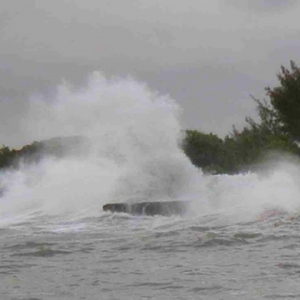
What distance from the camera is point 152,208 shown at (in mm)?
22641

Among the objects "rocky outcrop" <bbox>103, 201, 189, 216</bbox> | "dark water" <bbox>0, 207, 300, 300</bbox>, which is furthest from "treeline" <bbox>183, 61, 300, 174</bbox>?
"dark water" <bbox>0, 207, 300, 300</bbox>

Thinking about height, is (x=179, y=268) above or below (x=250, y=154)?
below

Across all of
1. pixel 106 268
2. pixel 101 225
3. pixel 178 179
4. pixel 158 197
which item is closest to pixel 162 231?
pixel 101 225

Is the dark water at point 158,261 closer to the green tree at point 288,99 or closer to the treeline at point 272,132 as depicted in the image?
the treeline at point 272,132

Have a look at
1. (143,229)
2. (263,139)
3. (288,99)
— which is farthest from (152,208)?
(263,139)

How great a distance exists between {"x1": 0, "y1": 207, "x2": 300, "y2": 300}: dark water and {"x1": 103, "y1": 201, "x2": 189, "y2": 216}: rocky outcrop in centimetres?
305

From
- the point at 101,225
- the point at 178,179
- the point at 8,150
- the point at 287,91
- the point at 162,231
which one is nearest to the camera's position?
the point at 162,231

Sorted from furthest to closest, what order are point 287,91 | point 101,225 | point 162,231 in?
1. point 287,91
2. point 101,225
3. point 162,231

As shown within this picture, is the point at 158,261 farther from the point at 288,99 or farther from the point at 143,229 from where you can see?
the point at 288,99

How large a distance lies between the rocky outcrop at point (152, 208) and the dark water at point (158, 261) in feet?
10.00

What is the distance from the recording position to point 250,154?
46.5 metres

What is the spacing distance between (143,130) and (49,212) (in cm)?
532

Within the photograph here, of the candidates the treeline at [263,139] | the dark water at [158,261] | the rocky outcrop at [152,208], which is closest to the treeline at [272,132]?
the treeline at [263,139]

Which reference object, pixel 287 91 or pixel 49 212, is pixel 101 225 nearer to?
pixel 49 212
